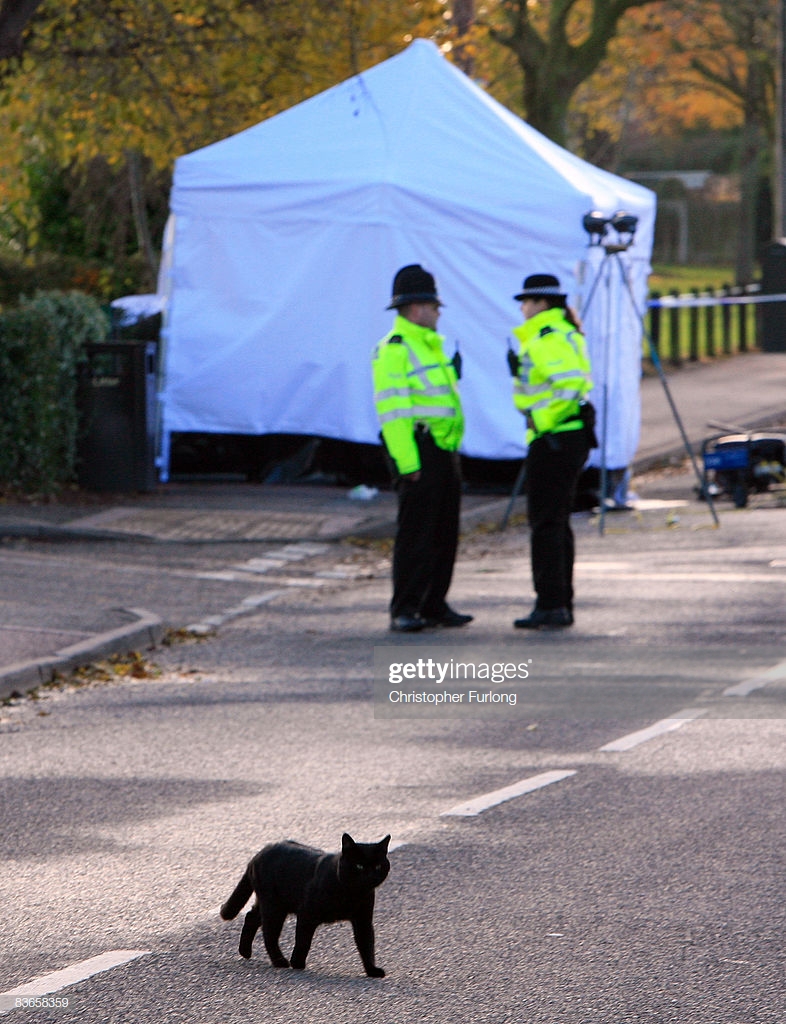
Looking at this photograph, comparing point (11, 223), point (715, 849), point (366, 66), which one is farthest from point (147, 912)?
point (11, 223)

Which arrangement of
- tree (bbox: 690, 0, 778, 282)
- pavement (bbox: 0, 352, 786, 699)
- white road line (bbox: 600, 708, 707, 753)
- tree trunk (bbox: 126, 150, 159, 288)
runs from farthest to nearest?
tree (bbox: 690, 0, 778, 282)
tree trunk (bbox: 126, 150, 159, 288)
pavement (bbox: 0, 352, 786, 699)
white road line (bbox: 600, 708, 707, 753)

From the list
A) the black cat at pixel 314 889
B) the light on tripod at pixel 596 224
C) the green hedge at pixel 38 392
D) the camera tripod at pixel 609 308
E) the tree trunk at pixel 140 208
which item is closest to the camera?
the black cat at pixel 314 889

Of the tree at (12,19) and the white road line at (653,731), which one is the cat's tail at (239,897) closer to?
the white road line at (653,731)

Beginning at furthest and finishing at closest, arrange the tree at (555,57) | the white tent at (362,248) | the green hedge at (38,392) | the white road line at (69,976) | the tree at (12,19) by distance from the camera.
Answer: the tree at (555,57) < the white tent at (362,248) < the green hedge at (38,392) < the tree at (12,19) < the white road line at (69,976)

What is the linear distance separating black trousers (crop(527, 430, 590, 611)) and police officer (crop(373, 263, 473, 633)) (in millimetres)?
460

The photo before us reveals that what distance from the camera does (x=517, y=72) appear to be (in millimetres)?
34688

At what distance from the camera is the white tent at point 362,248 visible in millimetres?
16000

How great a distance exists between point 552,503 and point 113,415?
6576 mm

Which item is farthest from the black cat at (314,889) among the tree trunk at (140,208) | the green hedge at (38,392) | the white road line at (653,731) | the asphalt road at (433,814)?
the tree trunk at (140,208)

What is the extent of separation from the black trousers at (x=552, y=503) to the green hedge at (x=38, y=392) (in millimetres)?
6263

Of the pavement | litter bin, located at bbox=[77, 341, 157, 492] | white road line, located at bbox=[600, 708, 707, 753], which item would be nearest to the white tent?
the pavement

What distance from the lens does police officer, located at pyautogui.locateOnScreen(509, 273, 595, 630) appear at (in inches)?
401

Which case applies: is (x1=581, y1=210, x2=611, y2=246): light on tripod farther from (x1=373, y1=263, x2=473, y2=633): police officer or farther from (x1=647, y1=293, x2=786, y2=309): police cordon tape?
(x1=647, y1=293, x2=786, y2=309): police cordon tape

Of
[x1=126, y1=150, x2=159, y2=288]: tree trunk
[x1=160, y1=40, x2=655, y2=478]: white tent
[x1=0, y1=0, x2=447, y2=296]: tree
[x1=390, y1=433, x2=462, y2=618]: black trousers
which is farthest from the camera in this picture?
[x1=126, y1=150, x2=159, y2=288]: tree trunk
